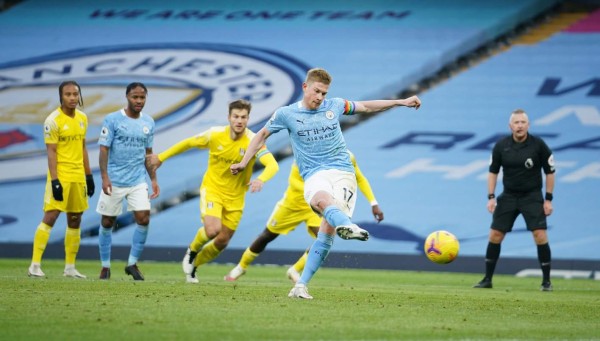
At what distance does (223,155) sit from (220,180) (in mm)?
357

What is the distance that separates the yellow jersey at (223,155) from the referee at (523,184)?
325 centimetres

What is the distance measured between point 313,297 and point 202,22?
1746cm

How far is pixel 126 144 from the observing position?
12609mm

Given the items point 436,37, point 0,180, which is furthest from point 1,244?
point 436,37

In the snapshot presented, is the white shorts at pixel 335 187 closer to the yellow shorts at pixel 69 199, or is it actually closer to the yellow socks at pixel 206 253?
the yellow socks at pixel 206 253

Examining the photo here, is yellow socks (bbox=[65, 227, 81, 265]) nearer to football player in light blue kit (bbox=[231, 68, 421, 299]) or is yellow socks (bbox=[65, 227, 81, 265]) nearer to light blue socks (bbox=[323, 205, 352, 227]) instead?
football player in light blue kit (bbox=[231, 68, 421, 299])

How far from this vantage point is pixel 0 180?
22.0 meters

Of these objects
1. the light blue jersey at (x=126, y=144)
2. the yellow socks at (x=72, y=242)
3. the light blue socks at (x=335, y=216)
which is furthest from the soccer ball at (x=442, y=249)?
the yellow socks at (x=72, y=242)

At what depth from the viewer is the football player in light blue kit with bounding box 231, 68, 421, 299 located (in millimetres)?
9461

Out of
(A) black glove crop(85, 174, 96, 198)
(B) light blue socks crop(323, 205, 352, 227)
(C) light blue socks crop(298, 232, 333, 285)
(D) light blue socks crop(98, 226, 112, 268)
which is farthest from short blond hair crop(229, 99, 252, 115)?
(B) light blue socks crop(323, 205, 352, 227)

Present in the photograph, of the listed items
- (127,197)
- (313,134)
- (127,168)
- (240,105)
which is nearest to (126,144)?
(127,168)

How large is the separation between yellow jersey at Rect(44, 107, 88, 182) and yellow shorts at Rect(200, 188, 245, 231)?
1.60 m

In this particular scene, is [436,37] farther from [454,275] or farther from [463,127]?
[454,275]

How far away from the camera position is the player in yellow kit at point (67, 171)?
491 inches
